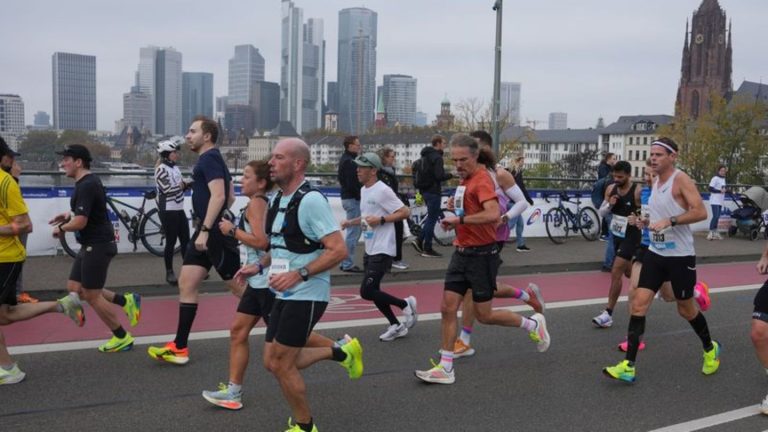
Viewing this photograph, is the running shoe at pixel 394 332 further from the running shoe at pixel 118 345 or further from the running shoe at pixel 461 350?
the running shoe at pixel 118 345

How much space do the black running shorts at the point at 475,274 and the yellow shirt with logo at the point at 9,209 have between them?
3441mm

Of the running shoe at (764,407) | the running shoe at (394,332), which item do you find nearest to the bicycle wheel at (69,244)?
the running shoe at (394,332)

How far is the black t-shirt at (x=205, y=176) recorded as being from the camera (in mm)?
6043

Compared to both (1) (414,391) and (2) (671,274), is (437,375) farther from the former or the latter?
(2) (671,274)

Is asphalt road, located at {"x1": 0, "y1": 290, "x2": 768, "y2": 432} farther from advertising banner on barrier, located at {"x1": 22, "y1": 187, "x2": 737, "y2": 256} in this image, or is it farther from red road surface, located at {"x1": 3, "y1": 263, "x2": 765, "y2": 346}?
advertising banner on barrier, located at {"x1": 22, "y1": 187, "x2": 737, "y2": 256}

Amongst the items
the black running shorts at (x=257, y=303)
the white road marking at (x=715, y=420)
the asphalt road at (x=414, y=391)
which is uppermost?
the black running shorts at (x=257, y=303)

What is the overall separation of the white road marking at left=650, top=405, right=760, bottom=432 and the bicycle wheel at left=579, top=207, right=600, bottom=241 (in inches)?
414

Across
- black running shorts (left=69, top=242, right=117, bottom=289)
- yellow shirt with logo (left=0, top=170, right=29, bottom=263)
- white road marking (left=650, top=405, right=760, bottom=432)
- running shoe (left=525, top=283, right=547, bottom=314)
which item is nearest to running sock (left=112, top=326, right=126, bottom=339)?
black running shorts (left=69, top=242, right=117, bottom=289)

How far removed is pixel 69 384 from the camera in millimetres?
5555

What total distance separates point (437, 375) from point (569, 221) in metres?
10.7

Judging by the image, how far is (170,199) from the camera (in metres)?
9.73

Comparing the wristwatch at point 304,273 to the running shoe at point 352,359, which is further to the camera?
the running shoe at point 352,359

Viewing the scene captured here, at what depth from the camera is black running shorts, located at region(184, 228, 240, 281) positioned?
19.6 ft

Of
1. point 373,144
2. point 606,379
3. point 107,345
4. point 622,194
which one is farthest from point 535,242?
point 373,144
